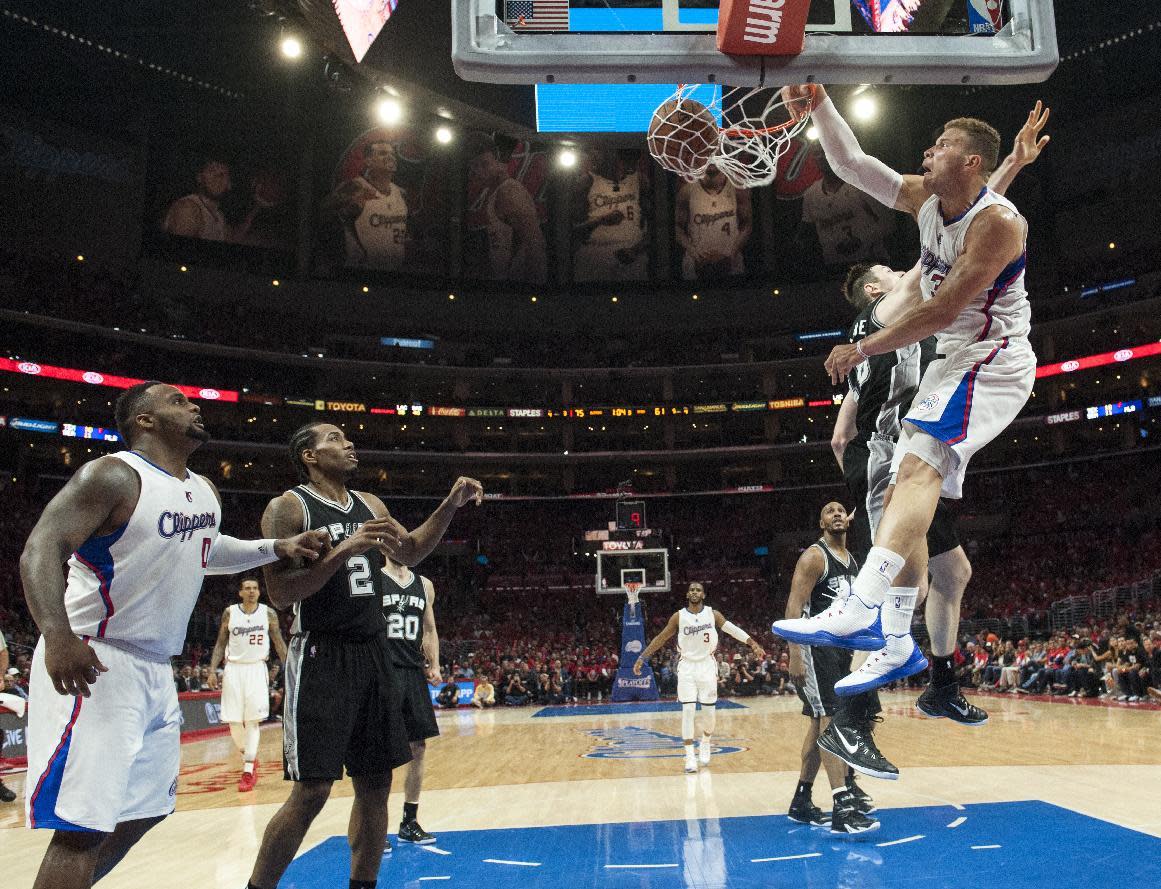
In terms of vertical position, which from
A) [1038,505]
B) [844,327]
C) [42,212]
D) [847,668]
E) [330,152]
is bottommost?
[847,668]

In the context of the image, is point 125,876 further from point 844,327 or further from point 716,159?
point 844,327

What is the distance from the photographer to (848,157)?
172 inches

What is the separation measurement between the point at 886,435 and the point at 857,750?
1703 millimetres

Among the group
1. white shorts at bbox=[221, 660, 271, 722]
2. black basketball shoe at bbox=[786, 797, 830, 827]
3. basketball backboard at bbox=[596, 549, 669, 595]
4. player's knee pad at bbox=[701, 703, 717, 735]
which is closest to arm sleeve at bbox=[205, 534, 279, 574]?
black basketball shoe at bbox=[786, 797, 830, 827]

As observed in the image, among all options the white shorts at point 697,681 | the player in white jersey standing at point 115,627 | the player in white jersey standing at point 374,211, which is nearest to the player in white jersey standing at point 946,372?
the player in white jersey standing at point 115,627

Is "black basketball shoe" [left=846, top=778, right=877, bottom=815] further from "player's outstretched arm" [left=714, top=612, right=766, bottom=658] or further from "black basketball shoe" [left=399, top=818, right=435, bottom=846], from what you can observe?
"black basketball shoe" [left=399, top=818, right=435, bottom=846]

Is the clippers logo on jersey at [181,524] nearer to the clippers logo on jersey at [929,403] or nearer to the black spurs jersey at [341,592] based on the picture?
the black spurs jersey at [341,592]

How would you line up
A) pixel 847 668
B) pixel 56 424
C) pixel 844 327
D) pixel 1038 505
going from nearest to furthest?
pixel 847 668 → pixel 56 424 → pixel 1038 505 → pixel 844 327

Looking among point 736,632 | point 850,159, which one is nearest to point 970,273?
point 850,159

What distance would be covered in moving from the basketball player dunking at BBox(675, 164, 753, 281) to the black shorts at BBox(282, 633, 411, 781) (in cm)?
3458

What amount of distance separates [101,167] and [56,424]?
9486 mm

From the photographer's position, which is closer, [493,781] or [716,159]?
[716,159]

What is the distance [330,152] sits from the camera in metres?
36.5

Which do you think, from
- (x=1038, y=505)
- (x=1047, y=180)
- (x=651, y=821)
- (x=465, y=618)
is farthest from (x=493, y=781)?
(x=1047, y=180)
